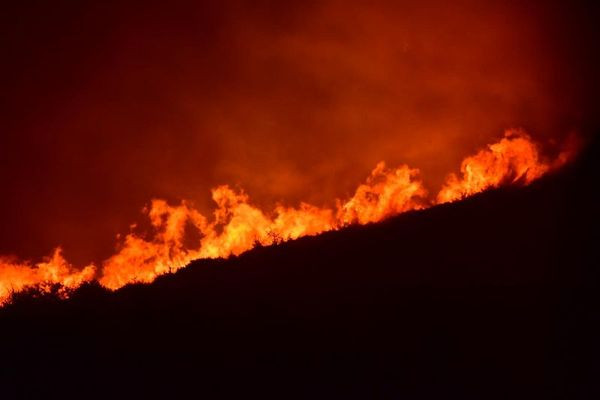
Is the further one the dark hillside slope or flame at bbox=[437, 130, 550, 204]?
flame at bbox=[437, 130, 550, 204]

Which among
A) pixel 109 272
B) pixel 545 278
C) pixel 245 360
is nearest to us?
pixel 245 360

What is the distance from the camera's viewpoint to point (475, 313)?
37.3ft

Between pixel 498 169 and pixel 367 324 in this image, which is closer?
pixel 367 324

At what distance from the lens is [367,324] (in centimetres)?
1152

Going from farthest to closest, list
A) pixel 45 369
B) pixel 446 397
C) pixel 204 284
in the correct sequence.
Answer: pixel 204 284, pixel 45 369, pixel 446 397

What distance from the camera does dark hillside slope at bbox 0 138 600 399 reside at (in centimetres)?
973

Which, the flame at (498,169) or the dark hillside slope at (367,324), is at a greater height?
the flame at (498,169)

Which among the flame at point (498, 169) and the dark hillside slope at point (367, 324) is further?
the flame at point (498, 169)

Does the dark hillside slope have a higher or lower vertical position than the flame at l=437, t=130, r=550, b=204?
lower

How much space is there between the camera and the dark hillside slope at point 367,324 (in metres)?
9.73

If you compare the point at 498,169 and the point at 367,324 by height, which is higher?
the point at 498,169

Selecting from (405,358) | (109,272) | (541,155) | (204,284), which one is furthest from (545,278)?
(109,272)

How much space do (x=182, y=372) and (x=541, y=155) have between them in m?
21.4

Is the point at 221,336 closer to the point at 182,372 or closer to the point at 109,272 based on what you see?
the point at 182,372
